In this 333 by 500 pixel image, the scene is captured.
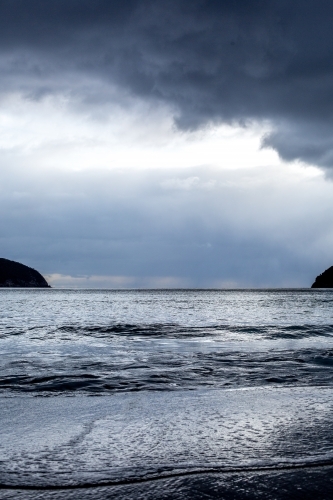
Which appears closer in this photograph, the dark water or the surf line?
the surf line

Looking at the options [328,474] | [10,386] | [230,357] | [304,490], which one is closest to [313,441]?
[328,474]

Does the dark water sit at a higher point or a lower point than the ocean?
lower

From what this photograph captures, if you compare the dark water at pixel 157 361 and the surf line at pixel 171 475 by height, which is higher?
the surf line at pixel 171 475

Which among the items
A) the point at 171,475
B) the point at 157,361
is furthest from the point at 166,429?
the point at 157,361

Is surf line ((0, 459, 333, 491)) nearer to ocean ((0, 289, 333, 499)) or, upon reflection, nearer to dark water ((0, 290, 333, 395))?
ocean ((0, 289, 333, 499))

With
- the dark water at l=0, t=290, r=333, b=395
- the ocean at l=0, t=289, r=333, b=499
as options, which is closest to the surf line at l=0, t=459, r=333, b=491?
the ocean at l=0, t=289, r=333, b=499

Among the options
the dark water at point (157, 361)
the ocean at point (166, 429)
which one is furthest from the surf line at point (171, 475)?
the dark water at point (157, 361)

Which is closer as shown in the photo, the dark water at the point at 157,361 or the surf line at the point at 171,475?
the surf line at the point at 171,475

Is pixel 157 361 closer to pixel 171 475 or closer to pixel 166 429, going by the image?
pixel 166 429

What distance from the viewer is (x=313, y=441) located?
436cm

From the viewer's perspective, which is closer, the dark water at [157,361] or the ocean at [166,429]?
the ocean at [166,429]

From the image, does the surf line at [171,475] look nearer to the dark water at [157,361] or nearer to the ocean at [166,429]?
the ocean at [166,429]

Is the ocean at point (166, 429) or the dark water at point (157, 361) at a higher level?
the ocean at point (166, 429)

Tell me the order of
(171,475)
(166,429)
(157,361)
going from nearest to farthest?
1. (171,475)
2. (166,429)
3. (157,361)
